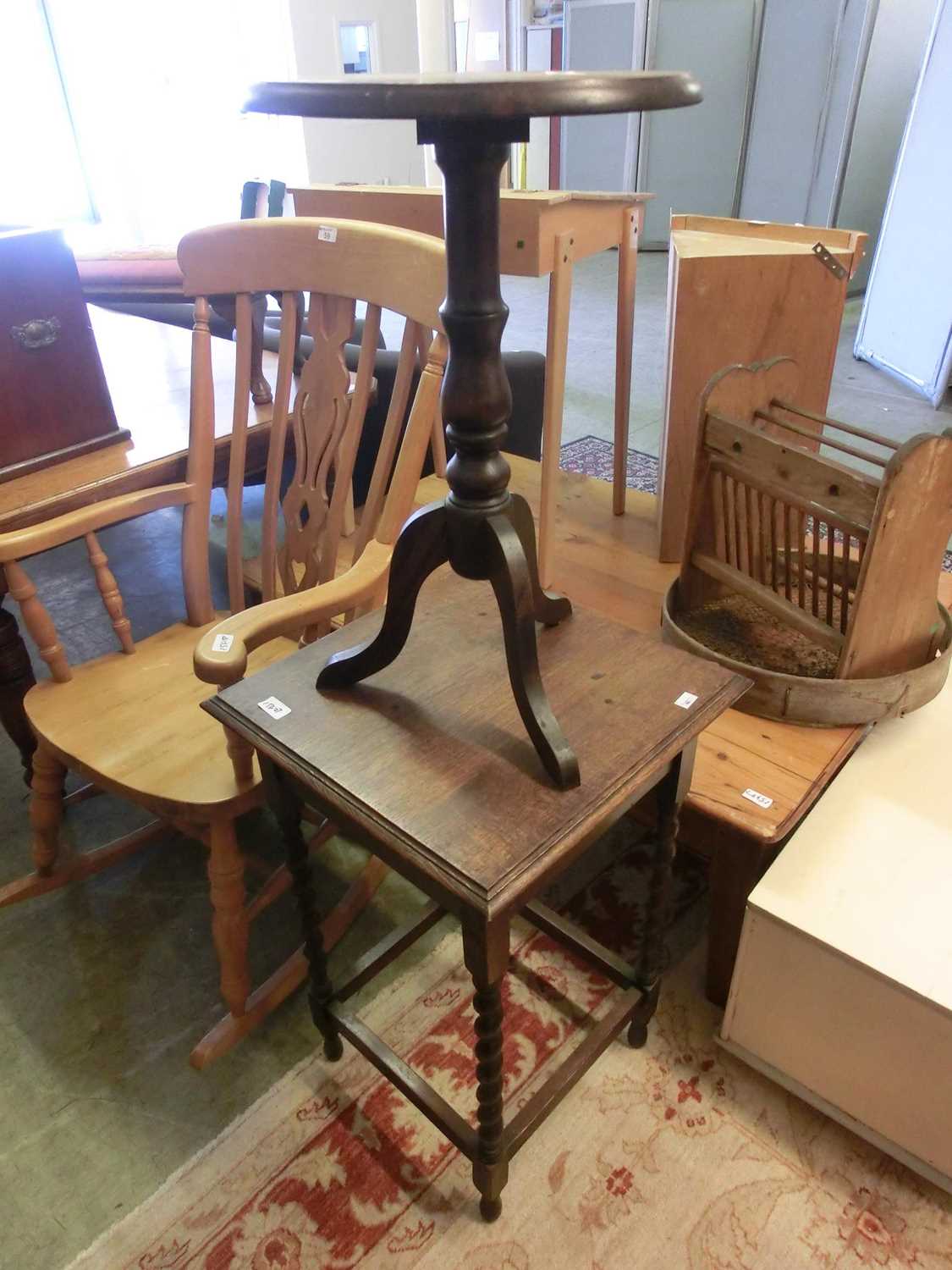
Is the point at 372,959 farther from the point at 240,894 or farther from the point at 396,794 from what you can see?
the point at 396,794

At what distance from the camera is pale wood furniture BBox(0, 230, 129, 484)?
4.06 ft

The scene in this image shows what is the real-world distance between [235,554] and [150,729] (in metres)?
0.32

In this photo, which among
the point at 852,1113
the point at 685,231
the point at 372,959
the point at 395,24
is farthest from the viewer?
the point at 395,24

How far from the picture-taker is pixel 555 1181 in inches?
42.6

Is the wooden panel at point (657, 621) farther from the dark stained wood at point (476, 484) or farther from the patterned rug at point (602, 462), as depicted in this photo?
the patterned rug at point (602, 462)

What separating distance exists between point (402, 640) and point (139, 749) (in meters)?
0.49

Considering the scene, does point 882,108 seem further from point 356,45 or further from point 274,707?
point 274,707

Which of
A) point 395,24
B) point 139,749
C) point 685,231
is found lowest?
point 139,749

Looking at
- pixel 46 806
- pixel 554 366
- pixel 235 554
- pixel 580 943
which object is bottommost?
pixel 580 943

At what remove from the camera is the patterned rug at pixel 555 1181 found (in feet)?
3.34

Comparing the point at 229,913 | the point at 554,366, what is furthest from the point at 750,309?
the point at 229,913

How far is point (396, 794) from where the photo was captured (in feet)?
2.54

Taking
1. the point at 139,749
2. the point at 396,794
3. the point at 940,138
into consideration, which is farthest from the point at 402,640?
the point at 940,138

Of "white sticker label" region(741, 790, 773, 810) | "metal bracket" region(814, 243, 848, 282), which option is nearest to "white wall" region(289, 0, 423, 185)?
"metal bracket" region(814, 243, 848, 282)
